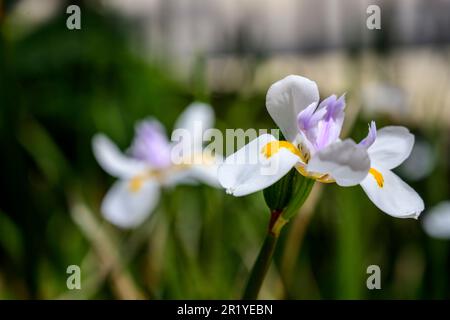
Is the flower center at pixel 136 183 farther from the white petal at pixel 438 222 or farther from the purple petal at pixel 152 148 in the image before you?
→ the white petal at pixel 438 222

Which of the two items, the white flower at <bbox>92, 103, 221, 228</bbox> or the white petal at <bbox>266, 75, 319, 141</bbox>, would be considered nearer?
the white petal at <bbox>266, 75, 319, 141</bbox>

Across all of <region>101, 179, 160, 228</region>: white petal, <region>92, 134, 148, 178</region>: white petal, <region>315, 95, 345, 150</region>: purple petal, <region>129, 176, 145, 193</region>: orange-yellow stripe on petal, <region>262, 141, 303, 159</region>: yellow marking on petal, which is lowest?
<region>101, 179, 160, 228</region>: white petal

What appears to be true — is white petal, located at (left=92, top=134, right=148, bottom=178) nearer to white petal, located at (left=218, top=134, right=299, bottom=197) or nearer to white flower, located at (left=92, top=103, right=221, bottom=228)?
white flower, located at (left=92, top=103, right=221, bottom=228)

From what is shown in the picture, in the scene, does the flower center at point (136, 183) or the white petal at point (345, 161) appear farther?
the flower center at point (136, 183)

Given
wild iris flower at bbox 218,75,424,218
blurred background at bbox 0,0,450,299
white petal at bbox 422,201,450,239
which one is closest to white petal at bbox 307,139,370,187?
wild iris flower at bbox 218,75,424,218

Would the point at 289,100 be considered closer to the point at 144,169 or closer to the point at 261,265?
the point at 261,265

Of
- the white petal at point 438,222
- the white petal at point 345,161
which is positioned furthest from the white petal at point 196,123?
the white petal at point 345,161
